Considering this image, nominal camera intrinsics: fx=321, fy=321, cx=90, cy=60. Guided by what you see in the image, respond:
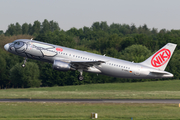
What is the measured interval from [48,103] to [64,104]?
2004mm

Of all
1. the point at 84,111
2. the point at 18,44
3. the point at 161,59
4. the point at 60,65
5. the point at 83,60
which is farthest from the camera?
the point at 161,59

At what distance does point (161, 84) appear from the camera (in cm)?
7575

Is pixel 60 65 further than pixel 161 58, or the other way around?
pixel 161 58

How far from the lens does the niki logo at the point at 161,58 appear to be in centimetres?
5127

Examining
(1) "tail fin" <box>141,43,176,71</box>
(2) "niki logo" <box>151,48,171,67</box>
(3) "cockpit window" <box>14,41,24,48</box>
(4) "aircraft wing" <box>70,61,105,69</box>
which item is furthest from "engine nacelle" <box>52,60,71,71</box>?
(2) "niki logo" <box>151,48,171,67</box>

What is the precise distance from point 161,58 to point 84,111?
23.7 m

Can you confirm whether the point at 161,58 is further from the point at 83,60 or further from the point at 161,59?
the point at 83,60

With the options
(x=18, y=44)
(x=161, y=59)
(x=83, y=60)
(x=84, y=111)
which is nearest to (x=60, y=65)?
(x=83, y=60)

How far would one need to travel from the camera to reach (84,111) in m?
31.8

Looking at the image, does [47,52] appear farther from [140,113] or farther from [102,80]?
[102,80]

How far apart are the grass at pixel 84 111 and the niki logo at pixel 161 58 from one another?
50.8 ft

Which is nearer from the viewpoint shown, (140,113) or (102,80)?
(140,113)

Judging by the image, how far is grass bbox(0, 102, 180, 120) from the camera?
94.6 feet

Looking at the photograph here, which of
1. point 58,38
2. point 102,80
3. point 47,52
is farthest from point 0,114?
point 58,38
